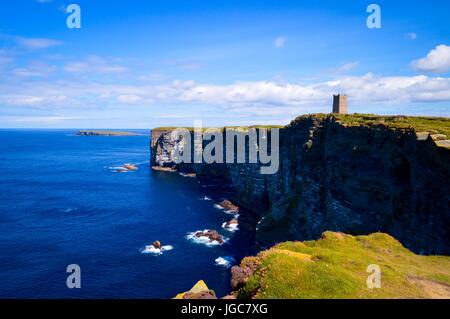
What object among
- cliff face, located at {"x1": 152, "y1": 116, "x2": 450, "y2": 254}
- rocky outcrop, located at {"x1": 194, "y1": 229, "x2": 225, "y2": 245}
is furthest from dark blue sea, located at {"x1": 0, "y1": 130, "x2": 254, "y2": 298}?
cliff face, located at {"x1": 152, "y1": 116, "x2": 450, "y2": 254}

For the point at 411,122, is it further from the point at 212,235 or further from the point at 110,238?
the point at 110,238

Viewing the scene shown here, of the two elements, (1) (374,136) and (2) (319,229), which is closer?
(1) (374,136)

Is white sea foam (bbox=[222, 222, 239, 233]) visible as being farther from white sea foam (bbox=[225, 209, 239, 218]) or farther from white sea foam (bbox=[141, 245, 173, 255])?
white sea foam (bbox=[141, 245, 173, 255])

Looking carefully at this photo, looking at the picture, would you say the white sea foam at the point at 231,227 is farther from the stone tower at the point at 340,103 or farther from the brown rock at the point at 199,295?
the brown rock at the point at 199,295

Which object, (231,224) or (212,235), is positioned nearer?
(212,235)

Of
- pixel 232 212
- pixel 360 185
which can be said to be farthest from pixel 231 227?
pixel 360 185

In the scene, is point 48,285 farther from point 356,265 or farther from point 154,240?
point 356,265
